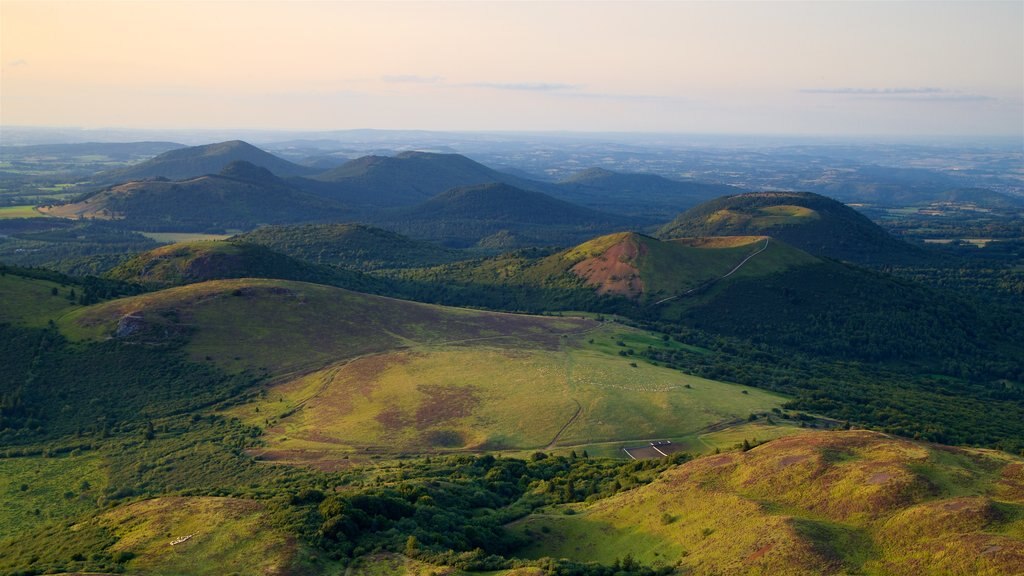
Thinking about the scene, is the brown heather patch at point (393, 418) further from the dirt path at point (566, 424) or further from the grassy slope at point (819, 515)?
the grassy slope at point (819, 515)

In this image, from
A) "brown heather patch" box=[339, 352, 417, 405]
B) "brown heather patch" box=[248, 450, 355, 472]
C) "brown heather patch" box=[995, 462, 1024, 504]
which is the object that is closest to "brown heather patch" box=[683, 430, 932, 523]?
"brown heather patch" box=[995, 462, 1024, 504]

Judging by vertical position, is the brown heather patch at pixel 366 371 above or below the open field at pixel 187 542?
below

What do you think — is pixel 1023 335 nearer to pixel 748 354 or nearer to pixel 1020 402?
pixel 1020 402

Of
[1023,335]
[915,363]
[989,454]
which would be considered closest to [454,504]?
[989,454]

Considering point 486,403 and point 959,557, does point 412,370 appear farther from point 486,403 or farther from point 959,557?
point 959,557

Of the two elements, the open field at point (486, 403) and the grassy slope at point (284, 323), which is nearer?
the open field at point (486, 403)

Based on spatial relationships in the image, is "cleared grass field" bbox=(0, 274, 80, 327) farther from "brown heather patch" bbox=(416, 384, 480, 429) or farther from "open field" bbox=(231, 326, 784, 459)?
"brown heather patch" bbox=(416, 384, 480, 429)

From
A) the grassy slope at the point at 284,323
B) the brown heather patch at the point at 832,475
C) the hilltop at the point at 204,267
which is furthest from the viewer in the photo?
the hilltop at the point at 204,267

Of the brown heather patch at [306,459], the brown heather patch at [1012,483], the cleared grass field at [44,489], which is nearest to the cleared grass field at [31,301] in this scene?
the cleared grass field at [44,489]
